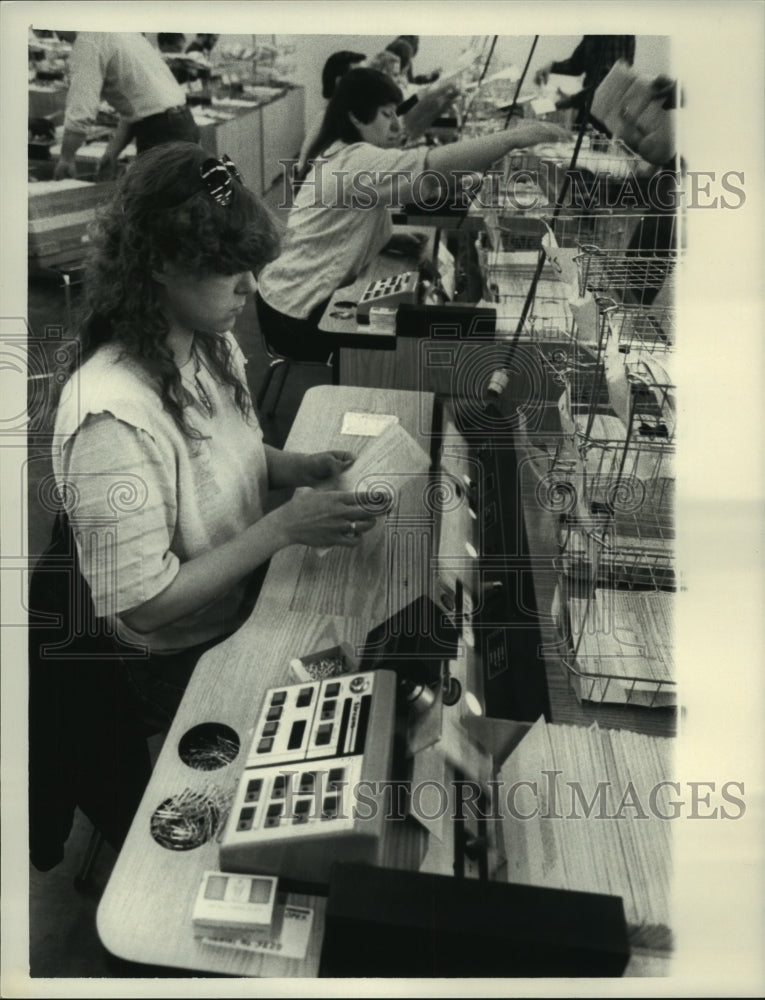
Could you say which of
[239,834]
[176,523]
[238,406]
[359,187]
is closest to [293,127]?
[359,187]

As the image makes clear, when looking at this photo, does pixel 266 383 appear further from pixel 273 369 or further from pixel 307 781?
pixel 307 781

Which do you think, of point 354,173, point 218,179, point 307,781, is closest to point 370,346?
point 354,173

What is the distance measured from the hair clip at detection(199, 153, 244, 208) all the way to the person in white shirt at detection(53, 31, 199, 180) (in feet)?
0.47

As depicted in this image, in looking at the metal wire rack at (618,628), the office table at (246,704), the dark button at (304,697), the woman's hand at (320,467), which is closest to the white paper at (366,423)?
the office table at (246,704)

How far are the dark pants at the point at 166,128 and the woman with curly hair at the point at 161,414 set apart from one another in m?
0.06

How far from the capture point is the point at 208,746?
3.91 feet

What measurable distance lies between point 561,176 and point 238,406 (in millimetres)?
780

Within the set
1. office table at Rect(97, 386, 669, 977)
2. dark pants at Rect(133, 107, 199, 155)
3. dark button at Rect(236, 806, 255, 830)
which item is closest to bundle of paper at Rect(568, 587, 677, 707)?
Result: office table at Rect(97, 386, 669, 977)

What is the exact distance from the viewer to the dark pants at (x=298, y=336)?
165 cm

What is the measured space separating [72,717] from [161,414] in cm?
55

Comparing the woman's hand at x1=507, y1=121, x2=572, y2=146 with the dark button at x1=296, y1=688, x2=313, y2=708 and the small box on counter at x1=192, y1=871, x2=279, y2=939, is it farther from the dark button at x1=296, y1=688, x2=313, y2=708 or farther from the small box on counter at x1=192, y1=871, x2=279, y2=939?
the small box on counter at x1=192, y1=871, x2=279, y2=939

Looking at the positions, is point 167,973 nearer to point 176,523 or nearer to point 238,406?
point 176,523

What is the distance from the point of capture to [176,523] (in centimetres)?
135

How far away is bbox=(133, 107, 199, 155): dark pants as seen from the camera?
1.33 m
